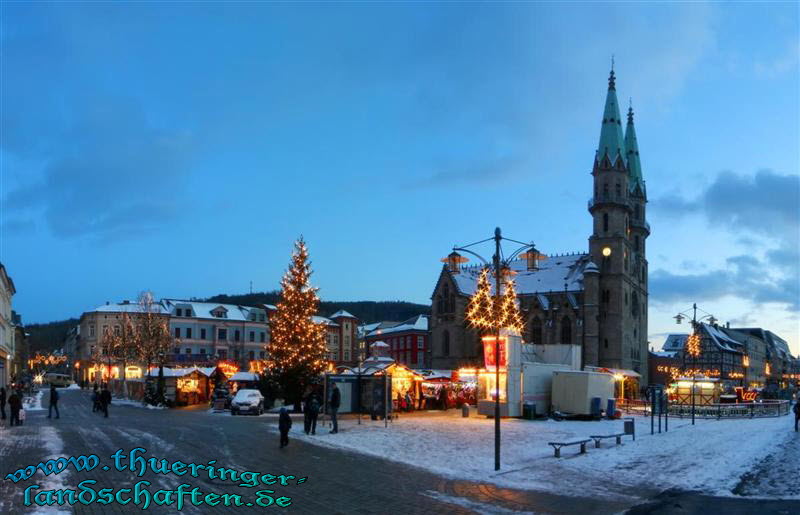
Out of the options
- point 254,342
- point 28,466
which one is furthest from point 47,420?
point 254,342

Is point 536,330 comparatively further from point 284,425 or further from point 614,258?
point 284,425

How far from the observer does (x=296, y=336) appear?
150 feet

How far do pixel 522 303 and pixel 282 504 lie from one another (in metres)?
79.9

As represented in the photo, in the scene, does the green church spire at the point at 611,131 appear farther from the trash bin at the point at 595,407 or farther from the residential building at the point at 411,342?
the trash bin at the point at 595,407

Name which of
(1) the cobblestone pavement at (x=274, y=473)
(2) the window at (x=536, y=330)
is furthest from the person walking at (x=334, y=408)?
(2) the window at (x=536, y=330)

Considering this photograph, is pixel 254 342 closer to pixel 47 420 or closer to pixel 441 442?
pixel 47 420

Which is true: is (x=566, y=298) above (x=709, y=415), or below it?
above

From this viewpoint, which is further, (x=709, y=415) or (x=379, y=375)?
(x=709, y=415)

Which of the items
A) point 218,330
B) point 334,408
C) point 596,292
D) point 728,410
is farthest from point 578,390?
point 218,330

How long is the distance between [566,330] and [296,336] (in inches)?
1935

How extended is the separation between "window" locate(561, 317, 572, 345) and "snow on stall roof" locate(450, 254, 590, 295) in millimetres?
3908

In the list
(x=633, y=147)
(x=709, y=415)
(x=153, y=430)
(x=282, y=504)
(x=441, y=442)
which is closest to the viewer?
(x=282, y=504)

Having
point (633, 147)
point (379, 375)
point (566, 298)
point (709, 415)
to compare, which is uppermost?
point (633, 147)

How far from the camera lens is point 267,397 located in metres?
46.1
